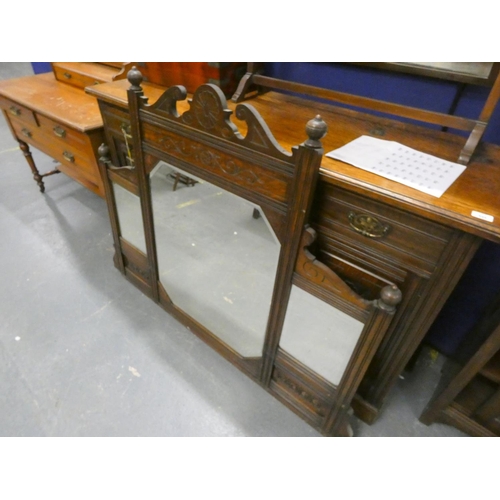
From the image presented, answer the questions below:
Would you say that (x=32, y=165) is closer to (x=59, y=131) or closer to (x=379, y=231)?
(x=59, y=131)

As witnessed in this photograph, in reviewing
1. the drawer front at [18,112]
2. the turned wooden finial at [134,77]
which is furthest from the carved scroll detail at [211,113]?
the drawer front at [18,112]

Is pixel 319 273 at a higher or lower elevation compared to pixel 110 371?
higher

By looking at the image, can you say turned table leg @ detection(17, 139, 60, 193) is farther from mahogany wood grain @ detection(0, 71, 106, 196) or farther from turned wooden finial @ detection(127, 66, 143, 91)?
turned wooden finial @ detection(127, 66, 143, 91)

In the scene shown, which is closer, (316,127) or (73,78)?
(316,127)

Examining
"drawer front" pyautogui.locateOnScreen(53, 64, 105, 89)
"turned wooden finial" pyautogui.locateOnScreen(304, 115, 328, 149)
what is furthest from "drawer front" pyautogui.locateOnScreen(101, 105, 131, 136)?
"turned wooden finial" pyautogui.locateOnScreen(304, 115, 328, 149)

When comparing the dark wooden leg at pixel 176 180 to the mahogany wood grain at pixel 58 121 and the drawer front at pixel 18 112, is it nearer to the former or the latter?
the mahogany wood grain at pixel 58 121

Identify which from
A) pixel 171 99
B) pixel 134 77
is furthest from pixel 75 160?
pixel 171 99

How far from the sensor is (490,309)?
1110mm

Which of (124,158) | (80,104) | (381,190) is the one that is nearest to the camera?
(381,190)

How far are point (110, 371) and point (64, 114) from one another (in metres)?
1.27

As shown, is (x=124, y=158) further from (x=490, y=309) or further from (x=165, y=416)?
(x=490, y=309)

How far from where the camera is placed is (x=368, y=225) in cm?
79

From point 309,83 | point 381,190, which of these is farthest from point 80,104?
point 381,190

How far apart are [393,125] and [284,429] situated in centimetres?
113
